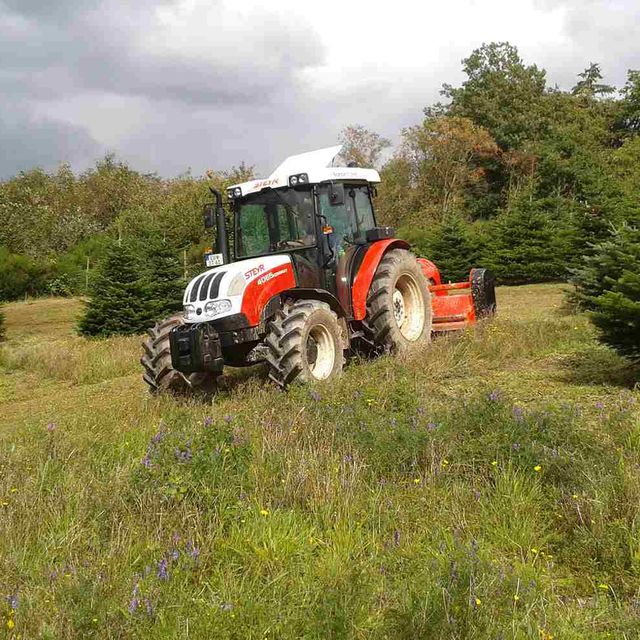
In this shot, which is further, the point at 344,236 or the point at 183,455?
the point at 344,236

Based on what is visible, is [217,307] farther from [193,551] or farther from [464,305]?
[464,305]

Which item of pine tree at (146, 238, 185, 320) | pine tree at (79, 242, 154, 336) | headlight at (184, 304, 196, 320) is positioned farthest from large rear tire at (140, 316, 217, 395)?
pine tree at (146, 238, 185, 320)

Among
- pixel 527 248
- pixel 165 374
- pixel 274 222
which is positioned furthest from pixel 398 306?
pixel 527 248

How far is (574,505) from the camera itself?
3752 millimetres

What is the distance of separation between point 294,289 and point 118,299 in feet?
28.7

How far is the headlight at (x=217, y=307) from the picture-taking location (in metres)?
7.32

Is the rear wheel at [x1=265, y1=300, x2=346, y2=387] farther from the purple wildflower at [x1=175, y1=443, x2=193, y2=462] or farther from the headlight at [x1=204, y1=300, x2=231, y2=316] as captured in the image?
the purple wildflower at [x1=175, y1=443, x2=193, y2=462]

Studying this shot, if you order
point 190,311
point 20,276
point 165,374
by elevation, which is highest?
point 20,276

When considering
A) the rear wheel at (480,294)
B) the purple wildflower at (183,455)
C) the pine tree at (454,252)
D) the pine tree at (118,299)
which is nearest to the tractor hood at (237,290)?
the purple wildflower at (183,455)

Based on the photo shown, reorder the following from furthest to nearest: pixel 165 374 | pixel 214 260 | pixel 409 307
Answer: pixel 409 307, pixel 214 260, pixel 165 374

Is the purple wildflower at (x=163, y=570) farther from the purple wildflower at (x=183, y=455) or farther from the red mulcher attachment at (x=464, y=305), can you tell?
the red mulcher attachment at (x=464, y=305)

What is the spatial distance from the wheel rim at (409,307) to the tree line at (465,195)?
9.38 ft

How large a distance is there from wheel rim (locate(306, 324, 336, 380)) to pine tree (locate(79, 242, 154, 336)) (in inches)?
346

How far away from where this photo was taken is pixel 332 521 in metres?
3.83
